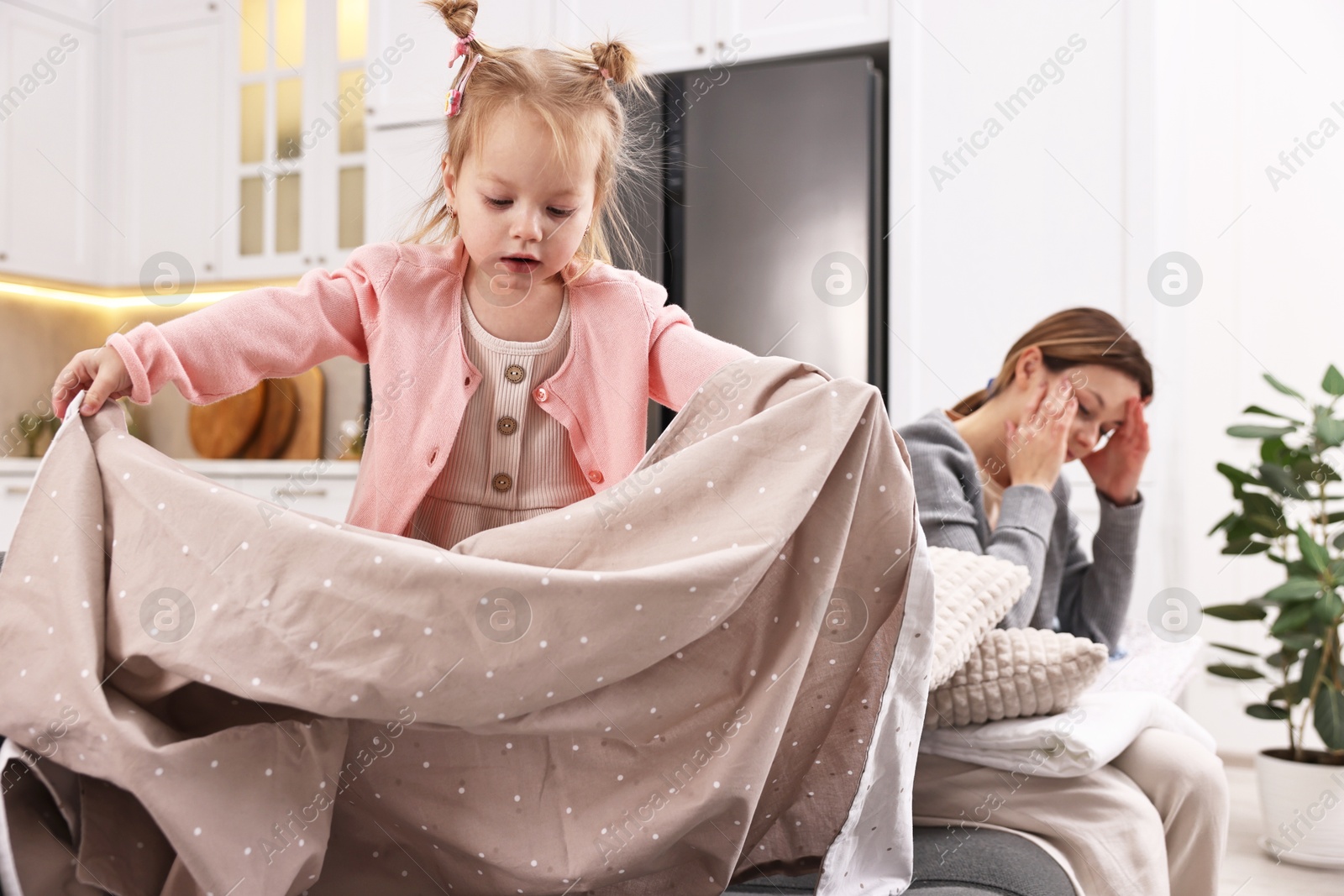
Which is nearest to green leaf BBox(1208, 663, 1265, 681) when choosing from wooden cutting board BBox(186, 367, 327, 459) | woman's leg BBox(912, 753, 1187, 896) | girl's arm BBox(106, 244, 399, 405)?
woman's leg BBox(912, 753, 1187, 896)

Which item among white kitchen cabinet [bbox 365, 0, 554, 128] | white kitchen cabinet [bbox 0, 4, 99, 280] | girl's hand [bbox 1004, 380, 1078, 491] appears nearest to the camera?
girl's hand [bbox 1004, 380, 1078, 491]

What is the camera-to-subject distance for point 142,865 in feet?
1.92

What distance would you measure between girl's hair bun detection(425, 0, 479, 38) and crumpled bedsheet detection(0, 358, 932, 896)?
0.50 metres

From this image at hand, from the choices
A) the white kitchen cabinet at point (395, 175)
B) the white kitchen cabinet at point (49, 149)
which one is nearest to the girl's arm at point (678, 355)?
the white kitchen cabinet at point (395, 175)

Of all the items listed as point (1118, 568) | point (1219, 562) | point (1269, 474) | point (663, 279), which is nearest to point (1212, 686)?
point (1219, 562)

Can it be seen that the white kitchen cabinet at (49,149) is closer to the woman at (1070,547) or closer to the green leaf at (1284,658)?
the woman at (1070,547)

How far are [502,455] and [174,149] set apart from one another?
10.1 feet

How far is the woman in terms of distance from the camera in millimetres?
928

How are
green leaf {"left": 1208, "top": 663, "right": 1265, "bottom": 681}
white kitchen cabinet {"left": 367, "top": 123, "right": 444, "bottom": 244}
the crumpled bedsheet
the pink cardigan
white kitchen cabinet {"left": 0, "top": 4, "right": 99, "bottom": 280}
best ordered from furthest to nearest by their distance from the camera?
white kitchen cabinet {"left": 0, "top": 4, "right": 99, "bottom": 280} → white kitchen cabinet {"left": 367, "top": 123, "right": 444, "bottom": 244} → green leaf {"left": 1208, "top": 663, "right": 1265, "bottom": 681} → the pink cardigan → the crumpled bedsheet

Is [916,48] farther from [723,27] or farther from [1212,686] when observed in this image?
[1212,686]

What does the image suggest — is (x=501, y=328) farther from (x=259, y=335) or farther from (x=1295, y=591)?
(x=1295, y=591)

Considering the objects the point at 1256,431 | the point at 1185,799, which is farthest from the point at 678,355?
the point at 1256,431

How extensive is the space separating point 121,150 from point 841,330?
2.60 m

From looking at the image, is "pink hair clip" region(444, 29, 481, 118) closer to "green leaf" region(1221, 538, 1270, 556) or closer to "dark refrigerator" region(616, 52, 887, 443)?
"dark refrigerator" region(616, 52, 887, 443)
